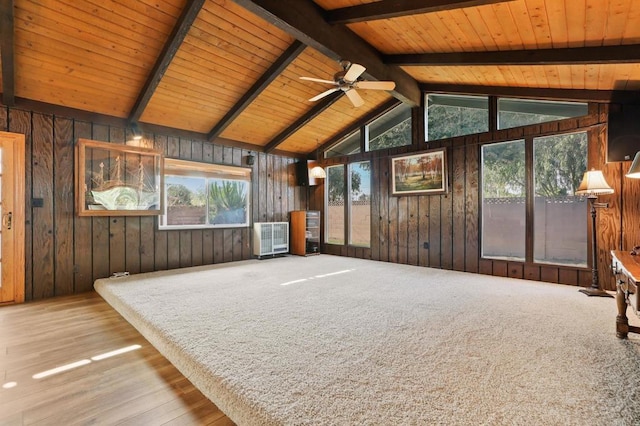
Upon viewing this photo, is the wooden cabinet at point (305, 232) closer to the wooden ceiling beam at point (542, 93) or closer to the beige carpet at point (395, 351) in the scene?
the beige carpet at point (395, 351)

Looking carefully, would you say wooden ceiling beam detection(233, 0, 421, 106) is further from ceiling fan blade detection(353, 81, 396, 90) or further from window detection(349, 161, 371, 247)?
window detection(349, 161, 371, 247)

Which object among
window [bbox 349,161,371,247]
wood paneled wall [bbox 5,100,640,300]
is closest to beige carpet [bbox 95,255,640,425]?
wood paneled wall [bbox 5,100,640,300]

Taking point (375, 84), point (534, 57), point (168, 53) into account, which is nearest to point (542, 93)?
point (534, 57)

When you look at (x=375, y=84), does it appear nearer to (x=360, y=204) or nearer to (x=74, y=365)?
(x=360, y=204)

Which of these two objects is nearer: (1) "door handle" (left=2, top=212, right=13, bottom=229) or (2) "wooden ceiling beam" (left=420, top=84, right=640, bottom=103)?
(2) "wooden ceiling beam" (left=420, top=84, right=640, bottom=103)

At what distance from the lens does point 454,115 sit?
5086mm

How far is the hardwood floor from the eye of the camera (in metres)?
1.62

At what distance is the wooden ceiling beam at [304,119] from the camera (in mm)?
5307

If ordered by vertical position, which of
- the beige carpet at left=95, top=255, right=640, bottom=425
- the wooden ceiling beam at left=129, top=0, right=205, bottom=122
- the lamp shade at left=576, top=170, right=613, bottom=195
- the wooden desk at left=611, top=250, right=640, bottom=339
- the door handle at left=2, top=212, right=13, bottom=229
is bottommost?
the beige carpet at left=95, top=255, right=640, bottom=425

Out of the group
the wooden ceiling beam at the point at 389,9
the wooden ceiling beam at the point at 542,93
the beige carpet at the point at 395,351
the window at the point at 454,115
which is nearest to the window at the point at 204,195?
the beige carpet at the point at 395,351

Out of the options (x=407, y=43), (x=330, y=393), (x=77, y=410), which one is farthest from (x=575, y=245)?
(x=77, y=410)

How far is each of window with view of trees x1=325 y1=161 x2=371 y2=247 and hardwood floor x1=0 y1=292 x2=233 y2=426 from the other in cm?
454

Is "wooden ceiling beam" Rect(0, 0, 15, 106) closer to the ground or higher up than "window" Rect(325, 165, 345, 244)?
higher up

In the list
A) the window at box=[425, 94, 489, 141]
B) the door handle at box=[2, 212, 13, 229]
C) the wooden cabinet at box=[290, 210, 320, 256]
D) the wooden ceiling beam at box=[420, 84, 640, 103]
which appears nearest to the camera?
the wooden ceiling beam at box=[420, 84, 640, 103]
